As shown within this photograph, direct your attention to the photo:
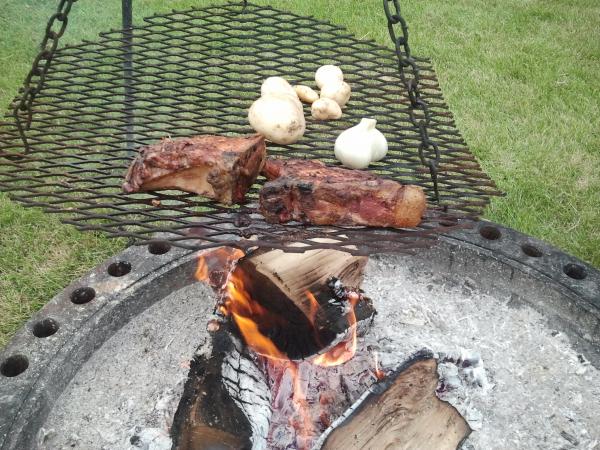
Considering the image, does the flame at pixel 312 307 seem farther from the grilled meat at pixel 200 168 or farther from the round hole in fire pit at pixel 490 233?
the round hole in fire pit at pixel 490 233

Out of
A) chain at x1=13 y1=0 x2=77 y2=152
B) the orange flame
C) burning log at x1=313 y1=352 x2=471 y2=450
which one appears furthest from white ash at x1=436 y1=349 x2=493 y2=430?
chain at x1=13 y1=0 x2=77 y2=152

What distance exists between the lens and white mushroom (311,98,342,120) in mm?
2590

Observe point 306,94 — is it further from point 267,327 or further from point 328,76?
point 267,327

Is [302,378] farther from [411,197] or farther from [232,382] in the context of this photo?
[411,197]

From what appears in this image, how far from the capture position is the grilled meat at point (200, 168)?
1957 millimetres

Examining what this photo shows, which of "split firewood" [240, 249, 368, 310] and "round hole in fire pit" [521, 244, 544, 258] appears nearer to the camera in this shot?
"split firewood" [240, 249, 368, 310]

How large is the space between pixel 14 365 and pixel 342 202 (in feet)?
4.56

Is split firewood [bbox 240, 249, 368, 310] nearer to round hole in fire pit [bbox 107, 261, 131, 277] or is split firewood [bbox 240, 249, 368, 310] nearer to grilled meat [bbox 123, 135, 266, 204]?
grilled meat [bbox 123, 135, 266, 204]

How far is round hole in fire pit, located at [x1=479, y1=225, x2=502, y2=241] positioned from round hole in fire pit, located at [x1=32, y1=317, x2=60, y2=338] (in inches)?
77.3

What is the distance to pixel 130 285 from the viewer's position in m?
2.73

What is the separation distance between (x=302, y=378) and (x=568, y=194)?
8.71ft

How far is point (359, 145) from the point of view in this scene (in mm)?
2234

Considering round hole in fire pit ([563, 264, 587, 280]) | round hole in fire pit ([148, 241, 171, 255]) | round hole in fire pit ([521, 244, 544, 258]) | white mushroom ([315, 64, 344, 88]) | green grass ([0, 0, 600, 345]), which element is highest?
white mushroom ([315, 64, 344, 88])

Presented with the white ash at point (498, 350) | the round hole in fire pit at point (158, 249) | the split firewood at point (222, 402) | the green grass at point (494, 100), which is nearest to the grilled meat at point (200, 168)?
the split firewood at point (222, 402)
